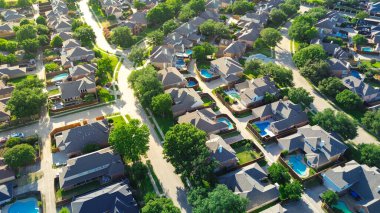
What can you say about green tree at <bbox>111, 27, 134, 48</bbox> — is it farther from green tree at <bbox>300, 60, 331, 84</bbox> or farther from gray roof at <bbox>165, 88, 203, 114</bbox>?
green tree at <bbox>300, 60, 331, 84</bbox>

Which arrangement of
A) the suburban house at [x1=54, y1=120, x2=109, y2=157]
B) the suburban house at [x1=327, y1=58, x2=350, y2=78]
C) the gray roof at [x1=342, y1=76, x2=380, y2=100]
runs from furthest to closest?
the suburban house at [x1=327, y1=58, x2=350, y2=78]
the gray roof at [x1=342, y1=76, x2=380, y2=100]
the suburban house at [x1=54, y1=120, x2=109, y2=157]

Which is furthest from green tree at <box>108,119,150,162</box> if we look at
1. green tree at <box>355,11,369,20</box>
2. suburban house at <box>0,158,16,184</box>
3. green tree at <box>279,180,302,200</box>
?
green tree at <box>355,11,369,20</box>

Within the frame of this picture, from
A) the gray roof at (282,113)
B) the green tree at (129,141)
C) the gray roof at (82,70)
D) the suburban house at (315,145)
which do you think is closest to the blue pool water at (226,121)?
the gray roof at (282,113)

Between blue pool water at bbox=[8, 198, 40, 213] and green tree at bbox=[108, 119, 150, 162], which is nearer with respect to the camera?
blue pool water at bbox=[8, 198, 40, 213]

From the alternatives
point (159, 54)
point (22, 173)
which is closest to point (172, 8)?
point (159, 54)

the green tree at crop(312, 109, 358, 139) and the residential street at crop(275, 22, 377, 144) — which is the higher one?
the residential street at crop(275, 22, 377, 144)

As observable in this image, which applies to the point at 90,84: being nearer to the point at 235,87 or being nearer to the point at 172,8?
the point at 235,87

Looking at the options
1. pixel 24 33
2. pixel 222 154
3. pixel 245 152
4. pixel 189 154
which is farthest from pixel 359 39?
pixel 24 33
